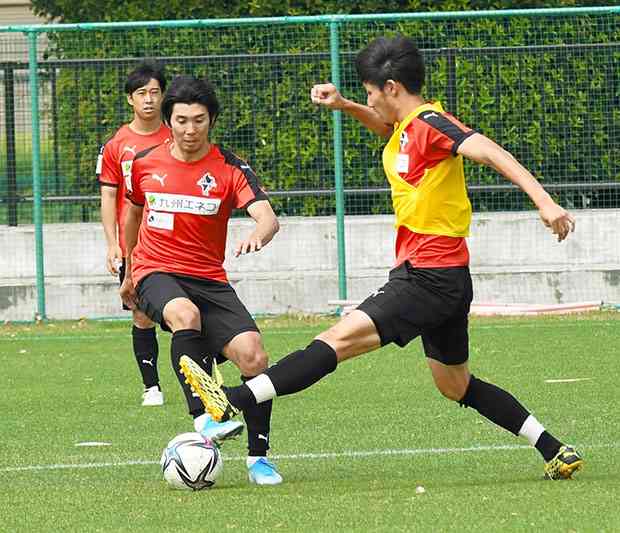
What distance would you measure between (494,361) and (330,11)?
5.95 metres

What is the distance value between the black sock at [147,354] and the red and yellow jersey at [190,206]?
245cm

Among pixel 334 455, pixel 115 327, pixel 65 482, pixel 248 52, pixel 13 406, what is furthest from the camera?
Result: pixel 248 52

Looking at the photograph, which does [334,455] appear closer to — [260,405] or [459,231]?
[260,405]

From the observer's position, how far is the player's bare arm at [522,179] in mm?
6246

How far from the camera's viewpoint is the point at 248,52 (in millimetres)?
16125

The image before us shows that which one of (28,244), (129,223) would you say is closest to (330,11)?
(28,244)

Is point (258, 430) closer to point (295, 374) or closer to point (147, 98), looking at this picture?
point (295, 374)

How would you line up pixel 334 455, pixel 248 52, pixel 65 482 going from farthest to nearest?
1. pixel 248 52
2. pixel 334 455
3. pixel 65 482

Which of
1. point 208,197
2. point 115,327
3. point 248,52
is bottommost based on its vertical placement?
point 115,327

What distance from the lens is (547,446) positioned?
7121 mm

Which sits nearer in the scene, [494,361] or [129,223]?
[129,223]

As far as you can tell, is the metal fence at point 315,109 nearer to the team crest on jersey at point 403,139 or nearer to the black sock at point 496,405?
the black sock at point 496,405

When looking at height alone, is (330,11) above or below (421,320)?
above

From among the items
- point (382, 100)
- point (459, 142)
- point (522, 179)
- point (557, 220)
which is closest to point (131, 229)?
point (382, 100)
